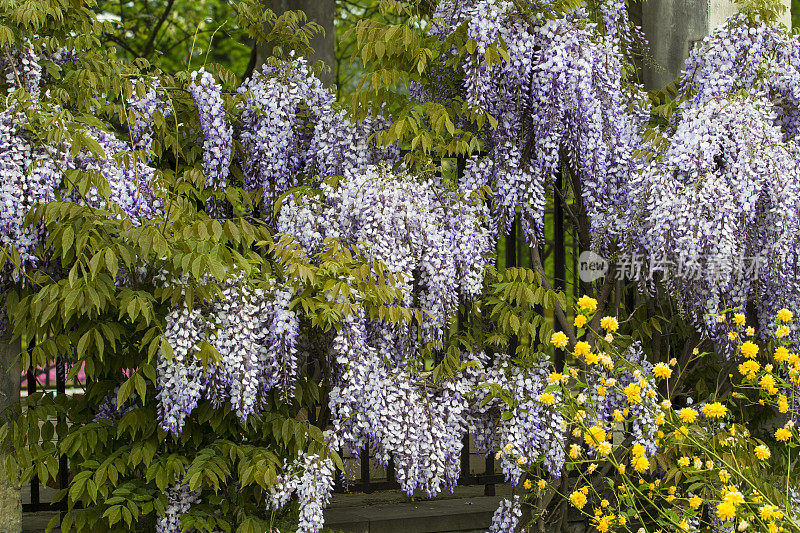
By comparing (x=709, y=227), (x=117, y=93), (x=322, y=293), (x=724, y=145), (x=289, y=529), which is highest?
(x=117, y=93)

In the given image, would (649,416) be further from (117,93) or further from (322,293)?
(117,93)

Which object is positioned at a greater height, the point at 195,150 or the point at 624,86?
the point at 624,86

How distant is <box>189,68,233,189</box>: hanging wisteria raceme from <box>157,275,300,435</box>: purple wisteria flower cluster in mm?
797

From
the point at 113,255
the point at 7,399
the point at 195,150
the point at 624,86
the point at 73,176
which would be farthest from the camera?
the point at 624,86

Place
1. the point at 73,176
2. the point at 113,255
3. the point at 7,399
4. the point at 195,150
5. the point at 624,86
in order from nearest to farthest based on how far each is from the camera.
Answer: the point at 113,255 → the point at 73,176 → the point at 7,399 → the point at 195,150 → the point at 624,86

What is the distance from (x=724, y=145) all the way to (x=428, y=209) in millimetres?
1354

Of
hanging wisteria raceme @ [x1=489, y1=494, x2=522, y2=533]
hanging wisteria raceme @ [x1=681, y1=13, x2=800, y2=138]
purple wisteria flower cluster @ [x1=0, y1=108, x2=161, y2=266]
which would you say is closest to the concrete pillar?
hanging wisteria raceme @ [x1=681, y1=13, x2=800, y2=138]

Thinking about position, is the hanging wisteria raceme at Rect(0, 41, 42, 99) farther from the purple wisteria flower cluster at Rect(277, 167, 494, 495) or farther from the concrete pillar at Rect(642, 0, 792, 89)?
the concrete pillar at Rect(642, 0, 792, 89)

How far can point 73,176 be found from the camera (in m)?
3.45

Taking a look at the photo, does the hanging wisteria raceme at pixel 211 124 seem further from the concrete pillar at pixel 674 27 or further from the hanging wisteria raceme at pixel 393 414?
the concrete pillar at pixel 674 27

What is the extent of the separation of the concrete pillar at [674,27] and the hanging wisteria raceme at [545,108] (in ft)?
1.93

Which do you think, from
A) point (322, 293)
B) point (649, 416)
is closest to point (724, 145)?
point (649, 416)

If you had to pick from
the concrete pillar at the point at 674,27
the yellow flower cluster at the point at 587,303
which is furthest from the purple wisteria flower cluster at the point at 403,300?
the concrete pillar at the point at 674,27

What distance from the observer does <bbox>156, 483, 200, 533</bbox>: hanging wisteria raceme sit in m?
3.61
